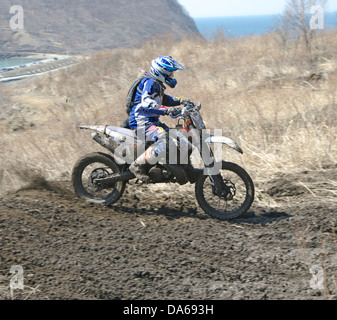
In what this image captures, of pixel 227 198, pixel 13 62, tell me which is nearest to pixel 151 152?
pixel 227 198

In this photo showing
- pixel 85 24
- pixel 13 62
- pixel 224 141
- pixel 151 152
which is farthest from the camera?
pixel 85 24

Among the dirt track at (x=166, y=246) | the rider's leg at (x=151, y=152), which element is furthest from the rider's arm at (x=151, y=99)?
the dirt track at (x=166, y=246)

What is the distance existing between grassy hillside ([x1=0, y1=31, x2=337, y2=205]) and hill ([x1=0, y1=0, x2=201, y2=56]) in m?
15.7

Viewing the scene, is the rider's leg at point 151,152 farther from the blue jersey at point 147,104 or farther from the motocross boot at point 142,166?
the blue jersey at point 147,104

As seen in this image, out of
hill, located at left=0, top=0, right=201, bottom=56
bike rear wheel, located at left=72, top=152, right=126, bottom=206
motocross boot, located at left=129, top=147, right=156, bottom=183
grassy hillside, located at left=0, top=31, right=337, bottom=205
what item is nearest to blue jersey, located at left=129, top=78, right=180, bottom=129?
motocross boot, located at left=129, top=147, right=156, bottom=183

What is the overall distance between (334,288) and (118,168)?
10.8 feet

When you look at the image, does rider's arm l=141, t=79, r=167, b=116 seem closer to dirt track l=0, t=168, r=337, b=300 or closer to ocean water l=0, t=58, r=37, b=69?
dirt track l=0, t=168, r=337, b=300

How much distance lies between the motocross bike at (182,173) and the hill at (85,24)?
31.1m

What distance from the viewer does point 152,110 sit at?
238 inches

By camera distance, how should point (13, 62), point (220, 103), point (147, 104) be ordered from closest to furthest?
1. point (147, 104)
2. point (220, 103)
3. point (13, 62)

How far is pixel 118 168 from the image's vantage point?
6586 millimetres

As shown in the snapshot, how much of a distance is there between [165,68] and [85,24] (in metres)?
44.6

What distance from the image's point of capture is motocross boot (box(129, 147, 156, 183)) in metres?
6.18

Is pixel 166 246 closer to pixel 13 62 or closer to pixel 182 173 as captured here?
pixel 182 173
